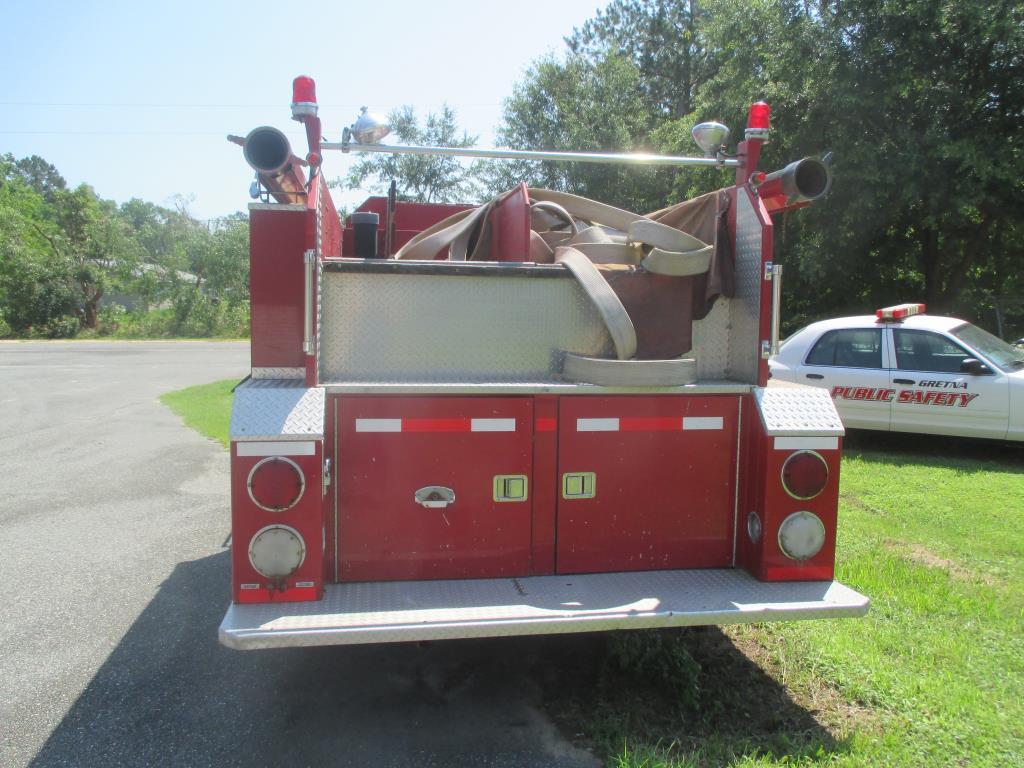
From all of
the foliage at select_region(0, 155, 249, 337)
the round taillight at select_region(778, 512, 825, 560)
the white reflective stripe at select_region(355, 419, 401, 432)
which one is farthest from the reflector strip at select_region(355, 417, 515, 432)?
the foliage at select_region(0, 155, 249, 337)

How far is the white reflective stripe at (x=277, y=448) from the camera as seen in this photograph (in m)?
2.96

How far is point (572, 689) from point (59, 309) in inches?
1690

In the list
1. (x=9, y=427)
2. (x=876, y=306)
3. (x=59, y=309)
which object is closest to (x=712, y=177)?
(x=876, y=306)

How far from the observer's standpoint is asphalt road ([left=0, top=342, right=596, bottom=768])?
3.19 metres

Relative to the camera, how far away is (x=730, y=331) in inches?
148

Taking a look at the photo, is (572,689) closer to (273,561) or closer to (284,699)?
(284,699)

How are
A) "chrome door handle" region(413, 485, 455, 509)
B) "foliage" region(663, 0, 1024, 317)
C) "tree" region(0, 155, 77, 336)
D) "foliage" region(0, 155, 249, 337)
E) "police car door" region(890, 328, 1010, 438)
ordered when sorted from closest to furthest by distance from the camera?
"chrome door handle" region(413, 485, 455, 509), "police car door" region(890, 328, 1010, 438), "foliage" region(663, 0, 1024, 317), "tree" region(0, 155, 77, 336), "foliage" region(0, 155, 249, 337)

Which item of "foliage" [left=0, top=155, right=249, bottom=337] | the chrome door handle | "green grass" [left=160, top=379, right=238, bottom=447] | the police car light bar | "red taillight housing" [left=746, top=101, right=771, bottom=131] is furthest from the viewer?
"foliage" [left=0, top=155, right=249, bottom=337]

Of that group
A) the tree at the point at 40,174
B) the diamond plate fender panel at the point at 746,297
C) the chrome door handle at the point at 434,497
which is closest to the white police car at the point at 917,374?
the diamond plate fender panel at the point at 746,297

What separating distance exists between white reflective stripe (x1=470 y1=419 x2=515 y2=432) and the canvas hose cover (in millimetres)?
346

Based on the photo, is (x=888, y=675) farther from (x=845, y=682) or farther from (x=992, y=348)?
(x=992, y=348)

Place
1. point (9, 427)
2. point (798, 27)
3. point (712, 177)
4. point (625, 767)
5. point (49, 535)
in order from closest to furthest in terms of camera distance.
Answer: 1. point (625, 767)
2. point (49, 535)
3. point (9, 427)
4. point (798, 27)
5. point (712, 177)

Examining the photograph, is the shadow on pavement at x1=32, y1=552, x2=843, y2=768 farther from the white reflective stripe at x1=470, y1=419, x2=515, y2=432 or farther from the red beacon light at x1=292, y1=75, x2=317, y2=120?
the red beacon light at x1=292, y1=75, x2=317, y2=120

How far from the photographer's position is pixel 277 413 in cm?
303
